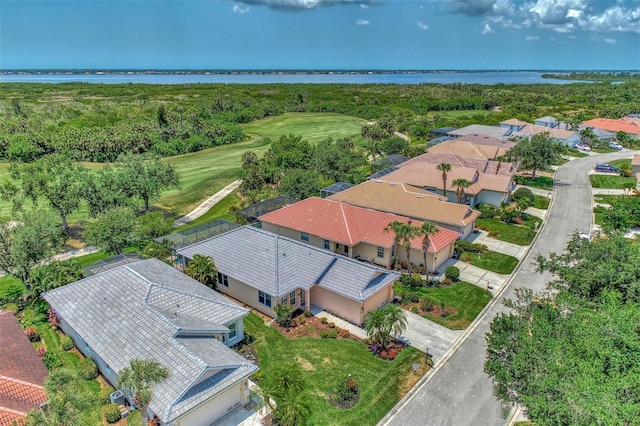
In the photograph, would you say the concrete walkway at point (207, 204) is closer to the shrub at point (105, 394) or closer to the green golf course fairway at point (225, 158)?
the green golf course fairway at point (225, 158)

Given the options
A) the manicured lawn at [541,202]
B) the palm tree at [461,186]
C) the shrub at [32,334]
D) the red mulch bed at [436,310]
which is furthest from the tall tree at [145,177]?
the manicured lawn at [541,202]

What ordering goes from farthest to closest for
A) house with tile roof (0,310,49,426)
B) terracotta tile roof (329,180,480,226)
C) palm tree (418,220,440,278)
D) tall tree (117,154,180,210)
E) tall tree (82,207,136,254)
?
tall tree (117,154,180,210) < terracotta tile roof (329,180,480,226) < tall tree (82,207,136,254) < palm tree (418,220,440,278) < house with tile roof (0,310,49,426)

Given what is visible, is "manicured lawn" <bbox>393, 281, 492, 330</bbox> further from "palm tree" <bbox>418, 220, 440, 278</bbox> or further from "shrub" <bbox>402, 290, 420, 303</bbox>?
"palm tree" <bbox>418, 220, 440, 278</bbox>

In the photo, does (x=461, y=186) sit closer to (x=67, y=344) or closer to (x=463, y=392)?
(x=463, y=392)

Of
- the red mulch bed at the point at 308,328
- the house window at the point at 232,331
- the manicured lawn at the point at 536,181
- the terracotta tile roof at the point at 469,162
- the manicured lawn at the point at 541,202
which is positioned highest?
the terracotta tile roof at the point at 469,162

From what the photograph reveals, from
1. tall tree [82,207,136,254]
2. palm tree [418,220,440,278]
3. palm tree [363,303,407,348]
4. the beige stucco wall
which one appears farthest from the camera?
tall tree [82,207,136,254]

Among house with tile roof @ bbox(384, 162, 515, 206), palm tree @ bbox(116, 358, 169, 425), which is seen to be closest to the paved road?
palm tree @ bbox(116, 358, 169, 425)

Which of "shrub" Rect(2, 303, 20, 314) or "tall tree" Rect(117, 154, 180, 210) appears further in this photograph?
"tall tree" Rect(117, 154, 180, 210)
